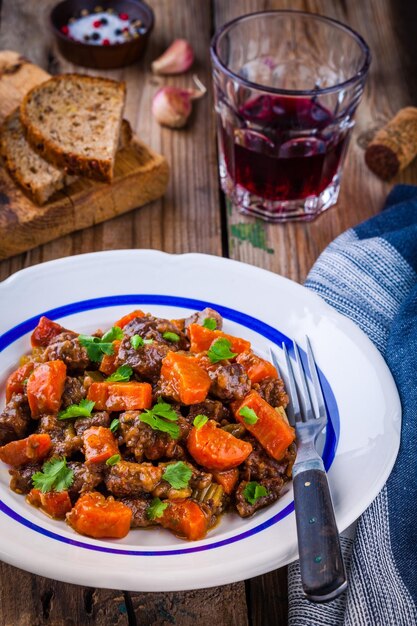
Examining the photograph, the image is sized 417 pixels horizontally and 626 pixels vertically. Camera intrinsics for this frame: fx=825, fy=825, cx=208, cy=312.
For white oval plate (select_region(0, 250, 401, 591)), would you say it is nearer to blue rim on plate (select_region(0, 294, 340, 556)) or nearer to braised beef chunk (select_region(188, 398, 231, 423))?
blue rim on plate (select_region(0, 294, 340, 556))

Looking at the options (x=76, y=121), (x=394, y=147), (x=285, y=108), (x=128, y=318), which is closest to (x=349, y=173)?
(x=394, y=147)

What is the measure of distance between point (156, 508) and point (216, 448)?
11.2 inches

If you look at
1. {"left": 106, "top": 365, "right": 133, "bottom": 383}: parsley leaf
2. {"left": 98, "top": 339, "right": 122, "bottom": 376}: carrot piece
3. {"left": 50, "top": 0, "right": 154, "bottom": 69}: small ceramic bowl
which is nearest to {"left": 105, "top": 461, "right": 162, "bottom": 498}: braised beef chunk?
{"left": 106, "top": 365, "right": 133, "bottom": 383}: parsley leaf

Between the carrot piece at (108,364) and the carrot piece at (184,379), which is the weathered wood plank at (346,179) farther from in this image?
the carrot piece at (108,364)

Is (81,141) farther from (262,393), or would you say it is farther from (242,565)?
(242,565)

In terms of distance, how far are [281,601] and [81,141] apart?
2.70 metres

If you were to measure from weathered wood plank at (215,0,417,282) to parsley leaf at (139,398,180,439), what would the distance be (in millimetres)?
1550

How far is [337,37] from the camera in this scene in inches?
186

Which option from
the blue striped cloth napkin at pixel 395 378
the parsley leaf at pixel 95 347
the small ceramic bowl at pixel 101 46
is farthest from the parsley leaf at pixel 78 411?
the small ceramic bowl at pixel 101 46

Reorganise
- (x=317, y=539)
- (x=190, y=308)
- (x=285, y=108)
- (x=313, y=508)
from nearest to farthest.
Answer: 1. (x=317, y=539)
2. (x=313, y=508)
3. (x=190, y=308)
4. (x=285, y=108)

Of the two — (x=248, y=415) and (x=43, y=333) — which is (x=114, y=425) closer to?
(x=248, y=415)

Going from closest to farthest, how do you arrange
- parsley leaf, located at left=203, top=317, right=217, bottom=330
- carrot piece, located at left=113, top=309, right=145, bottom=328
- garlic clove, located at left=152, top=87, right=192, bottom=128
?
parsley leaf, located at left=203, top=317, right=217, bottom=330 → carrot piece, located at left=113, top=309, right=145, bottom=328 → garlic clove, located at left=152, top=87, right=192, bottom=128

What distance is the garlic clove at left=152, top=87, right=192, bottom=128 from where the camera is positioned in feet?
16.5

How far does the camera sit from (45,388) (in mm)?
2918
